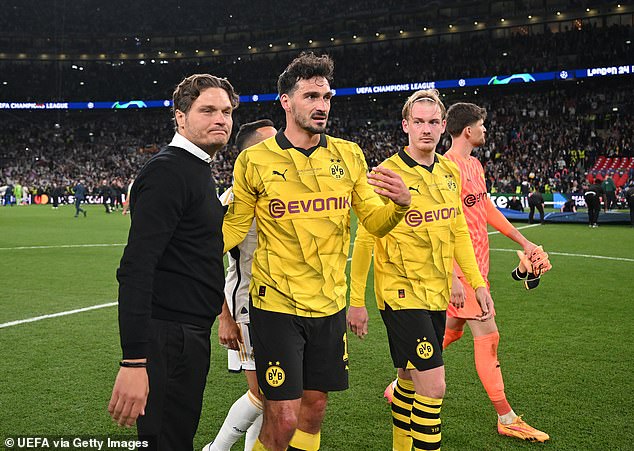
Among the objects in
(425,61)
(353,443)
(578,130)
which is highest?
(425,61)

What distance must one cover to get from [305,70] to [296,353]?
4.92 feet

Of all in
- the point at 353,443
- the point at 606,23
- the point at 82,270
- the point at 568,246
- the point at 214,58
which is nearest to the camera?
the point at 353,443

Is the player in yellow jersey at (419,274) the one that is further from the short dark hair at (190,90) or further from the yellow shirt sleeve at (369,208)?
the short dark hair at (190,90)

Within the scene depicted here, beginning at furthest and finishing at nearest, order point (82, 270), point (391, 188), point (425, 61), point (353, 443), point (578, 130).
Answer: point (425, 61)
point (578, 130)
point (82, 270)
point (353, 443)
point (391, 188)

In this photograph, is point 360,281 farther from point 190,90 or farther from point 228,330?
point 190,90

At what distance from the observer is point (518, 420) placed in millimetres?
4492

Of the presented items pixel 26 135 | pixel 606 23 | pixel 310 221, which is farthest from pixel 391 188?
pixel 26 135

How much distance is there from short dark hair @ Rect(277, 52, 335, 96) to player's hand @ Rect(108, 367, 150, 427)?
69.3 inches

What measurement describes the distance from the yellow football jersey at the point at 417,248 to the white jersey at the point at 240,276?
66 centimetres

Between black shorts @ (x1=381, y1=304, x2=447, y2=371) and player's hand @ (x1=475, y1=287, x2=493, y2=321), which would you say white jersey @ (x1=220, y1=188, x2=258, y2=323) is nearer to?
black shorts @ (x1=381, y1=304, x2=447, y2=371)

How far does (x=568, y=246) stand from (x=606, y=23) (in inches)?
1352

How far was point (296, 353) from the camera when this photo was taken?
323 cm

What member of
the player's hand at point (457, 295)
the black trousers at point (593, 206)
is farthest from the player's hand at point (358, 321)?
the black trousers at point (593, 206)

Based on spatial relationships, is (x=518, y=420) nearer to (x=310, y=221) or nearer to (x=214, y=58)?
(x=310, y=221)
